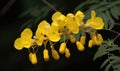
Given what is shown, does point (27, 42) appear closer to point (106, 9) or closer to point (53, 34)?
point (53, 34)

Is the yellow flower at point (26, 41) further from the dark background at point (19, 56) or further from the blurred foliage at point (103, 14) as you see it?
the dark background at point (19, 56)

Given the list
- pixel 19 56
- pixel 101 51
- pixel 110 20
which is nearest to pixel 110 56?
pixel 101 51

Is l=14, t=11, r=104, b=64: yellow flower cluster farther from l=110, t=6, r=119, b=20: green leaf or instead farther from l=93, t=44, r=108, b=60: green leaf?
l=110, t=6, r=119, b=20: green leaf

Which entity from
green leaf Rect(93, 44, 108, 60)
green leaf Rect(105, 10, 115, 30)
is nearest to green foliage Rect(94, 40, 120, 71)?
green leaf Rect(93, 44, 108, 60)

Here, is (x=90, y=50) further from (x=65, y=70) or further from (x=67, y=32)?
(x=67, y=32)

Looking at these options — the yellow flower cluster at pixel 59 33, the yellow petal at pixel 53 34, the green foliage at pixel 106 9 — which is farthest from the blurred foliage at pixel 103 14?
the yellow petal at pixel 53 34

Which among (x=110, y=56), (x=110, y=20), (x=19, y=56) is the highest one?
(x=19, y=56)

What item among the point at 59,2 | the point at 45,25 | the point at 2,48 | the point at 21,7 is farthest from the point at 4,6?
the point at 45,25

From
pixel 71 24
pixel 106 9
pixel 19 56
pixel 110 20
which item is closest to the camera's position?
pixel 71 24
